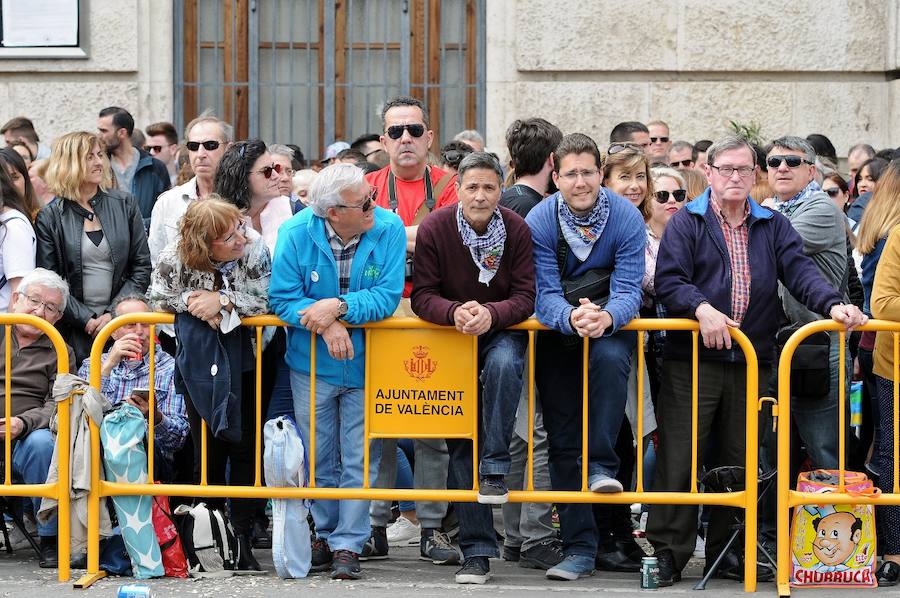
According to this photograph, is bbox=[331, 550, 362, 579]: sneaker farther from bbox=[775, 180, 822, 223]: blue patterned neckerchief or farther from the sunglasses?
bbox=[775, 180, 822, 223]: blue patterned neckerchief

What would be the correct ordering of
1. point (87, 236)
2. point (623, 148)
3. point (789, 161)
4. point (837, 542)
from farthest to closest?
point (87, 236) → point (623, 148) → point (789, 161) → point (837, 542)

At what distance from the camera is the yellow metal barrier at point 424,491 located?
22.0 feet

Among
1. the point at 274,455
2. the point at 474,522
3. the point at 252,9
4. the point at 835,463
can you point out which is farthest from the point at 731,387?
the point at 252,9

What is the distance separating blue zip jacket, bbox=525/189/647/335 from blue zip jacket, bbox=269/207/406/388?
674 mm

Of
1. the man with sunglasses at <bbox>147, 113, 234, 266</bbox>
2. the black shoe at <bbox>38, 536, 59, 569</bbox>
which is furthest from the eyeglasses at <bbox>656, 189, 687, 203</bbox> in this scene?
the black shoe at <bbox>38, 536, 59, 569</bbox>

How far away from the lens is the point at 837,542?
6750mm

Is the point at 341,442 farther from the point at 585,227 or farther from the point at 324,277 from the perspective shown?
the point at 585,227

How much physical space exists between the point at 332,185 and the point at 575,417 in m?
1.61

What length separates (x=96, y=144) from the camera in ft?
26.6

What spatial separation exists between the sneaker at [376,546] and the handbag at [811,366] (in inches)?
87.6

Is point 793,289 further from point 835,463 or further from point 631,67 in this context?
point 631,67

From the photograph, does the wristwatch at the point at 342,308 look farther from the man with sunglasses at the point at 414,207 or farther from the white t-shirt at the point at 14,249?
the white t-shirt at the point at 14,249

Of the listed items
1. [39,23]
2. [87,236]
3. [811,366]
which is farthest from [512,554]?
[39,23]

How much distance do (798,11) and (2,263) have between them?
7.02 metres
